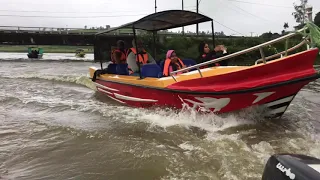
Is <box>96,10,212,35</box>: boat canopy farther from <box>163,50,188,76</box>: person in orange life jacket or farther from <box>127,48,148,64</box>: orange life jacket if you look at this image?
<box>163,50,188,76</box>: person in orange life jacket

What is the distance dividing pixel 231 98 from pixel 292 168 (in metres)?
Result: 3.54

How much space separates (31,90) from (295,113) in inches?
352

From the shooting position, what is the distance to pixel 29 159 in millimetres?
4629

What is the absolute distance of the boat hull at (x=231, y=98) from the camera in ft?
17.6

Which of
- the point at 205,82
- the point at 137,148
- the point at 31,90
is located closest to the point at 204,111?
the point at 205,82

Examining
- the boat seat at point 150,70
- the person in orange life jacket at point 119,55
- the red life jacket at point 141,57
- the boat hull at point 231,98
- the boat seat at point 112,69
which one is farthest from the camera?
the boat seat at point 112,69

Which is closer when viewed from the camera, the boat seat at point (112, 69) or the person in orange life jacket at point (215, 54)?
the person in orange life jacket at point (215, 54)

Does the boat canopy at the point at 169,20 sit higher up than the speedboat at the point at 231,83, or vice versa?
the boat canopy at the point at 169,20

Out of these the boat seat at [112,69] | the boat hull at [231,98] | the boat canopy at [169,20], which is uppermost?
the boat canopy at [169,20]

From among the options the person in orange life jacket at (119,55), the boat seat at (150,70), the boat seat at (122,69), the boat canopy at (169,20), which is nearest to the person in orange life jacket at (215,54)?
the boat canopy at (169,20)

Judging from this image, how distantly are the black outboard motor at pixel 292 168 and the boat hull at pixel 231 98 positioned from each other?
309 centimetres

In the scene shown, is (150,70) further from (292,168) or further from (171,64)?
(292,168)

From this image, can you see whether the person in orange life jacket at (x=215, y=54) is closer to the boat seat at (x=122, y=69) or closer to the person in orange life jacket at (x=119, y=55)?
the boat seat at (x=122, y=69)

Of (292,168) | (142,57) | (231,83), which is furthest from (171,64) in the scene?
(292,168)
